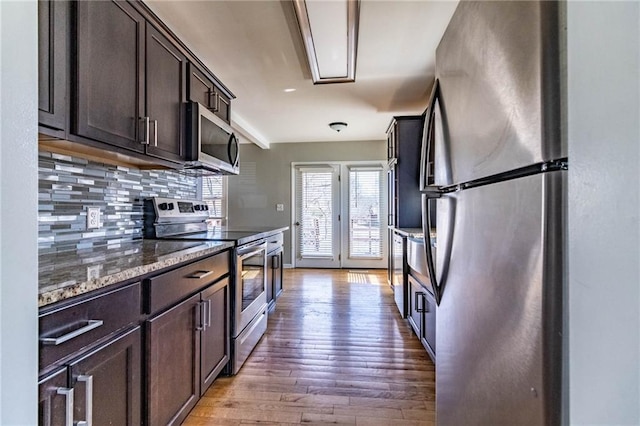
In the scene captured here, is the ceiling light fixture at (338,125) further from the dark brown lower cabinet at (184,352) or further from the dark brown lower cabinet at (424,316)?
the dark brown lower cabinet at (184,352)

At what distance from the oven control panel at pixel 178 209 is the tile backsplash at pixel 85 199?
103 millimetres

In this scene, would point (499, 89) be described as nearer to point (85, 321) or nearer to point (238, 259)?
point (85, 321)

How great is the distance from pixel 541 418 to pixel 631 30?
2.18ft

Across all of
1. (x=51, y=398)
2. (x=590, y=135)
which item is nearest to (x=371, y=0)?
(x=590, y=135)

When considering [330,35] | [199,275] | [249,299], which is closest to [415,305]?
[249,299]

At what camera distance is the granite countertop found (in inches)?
→ 32.4

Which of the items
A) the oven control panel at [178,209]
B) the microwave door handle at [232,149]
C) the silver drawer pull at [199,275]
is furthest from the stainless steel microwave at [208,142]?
the silver drawer pull at [199,275]

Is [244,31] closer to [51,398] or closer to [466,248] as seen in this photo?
[466,248]

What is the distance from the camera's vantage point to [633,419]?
424 millimetres

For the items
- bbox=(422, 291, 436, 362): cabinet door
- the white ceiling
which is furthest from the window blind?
bbox=(422, 291, 436, 362): cabinet door

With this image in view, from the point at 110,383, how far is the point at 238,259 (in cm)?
105

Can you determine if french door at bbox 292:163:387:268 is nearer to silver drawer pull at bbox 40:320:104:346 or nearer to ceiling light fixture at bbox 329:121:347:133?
ceiling light fixture at bbox 329:121:347:133

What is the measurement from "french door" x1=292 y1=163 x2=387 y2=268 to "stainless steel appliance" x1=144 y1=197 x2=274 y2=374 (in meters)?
3.02

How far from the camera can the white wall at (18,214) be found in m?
0.50
